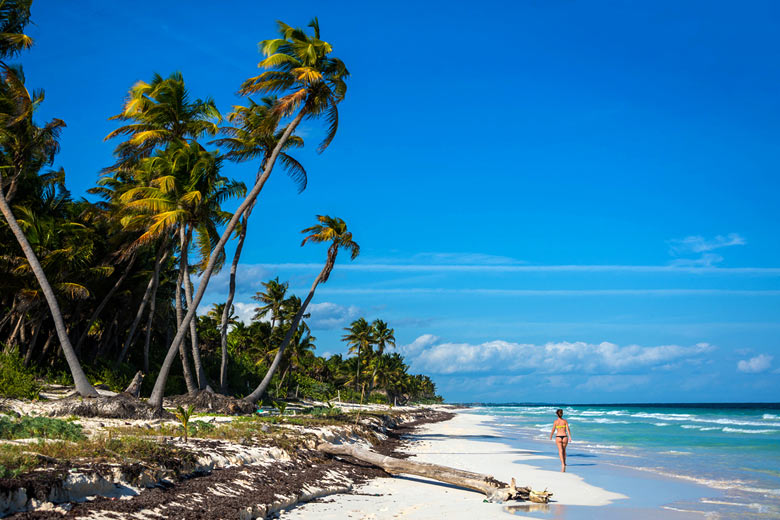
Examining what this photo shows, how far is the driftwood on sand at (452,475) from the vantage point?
1082 centimetres

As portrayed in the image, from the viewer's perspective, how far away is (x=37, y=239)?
1923cm

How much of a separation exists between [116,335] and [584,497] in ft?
88.3

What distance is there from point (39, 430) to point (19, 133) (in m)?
13.7

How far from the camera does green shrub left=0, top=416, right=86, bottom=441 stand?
335 inches

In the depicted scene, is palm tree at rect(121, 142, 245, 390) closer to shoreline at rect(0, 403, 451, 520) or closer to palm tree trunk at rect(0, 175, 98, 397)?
palm tree trunk at rect(0, 175, 98, 397)

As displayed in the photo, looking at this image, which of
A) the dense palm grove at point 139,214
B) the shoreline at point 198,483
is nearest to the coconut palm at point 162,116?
the dense palm grove at point 139,214

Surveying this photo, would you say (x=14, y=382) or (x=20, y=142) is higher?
(x=20, y=142)

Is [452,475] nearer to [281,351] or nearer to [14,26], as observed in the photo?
[281,351]

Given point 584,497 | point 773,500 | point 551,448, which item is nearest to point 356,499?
point 584,497

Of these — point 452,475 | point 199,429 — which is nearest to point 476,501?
point 452,475

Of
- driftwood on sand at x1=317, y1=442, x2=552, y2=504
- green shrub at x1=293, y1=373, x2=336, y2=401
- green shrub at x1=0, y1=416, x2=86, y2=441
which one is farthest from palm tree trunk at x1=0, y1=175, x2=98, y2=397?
green shrub at x1=293, y1=373, x2=336, y2=401

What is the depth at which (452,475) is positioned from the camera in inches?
461

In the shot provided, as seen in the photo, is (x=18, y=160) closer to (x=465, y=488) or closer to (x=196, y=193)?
(x=196, y=193)

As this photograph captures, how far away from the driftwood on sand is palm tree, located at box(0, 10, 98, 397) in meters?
7.93
